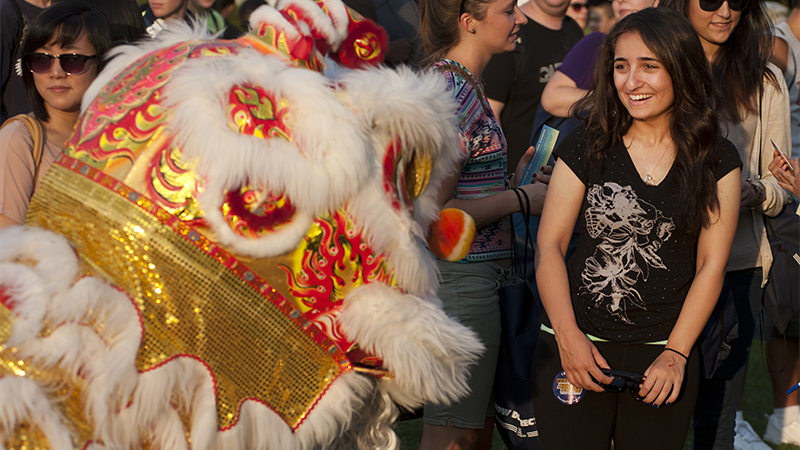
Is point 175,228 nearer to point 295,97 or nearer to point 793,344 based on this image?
point 295,97

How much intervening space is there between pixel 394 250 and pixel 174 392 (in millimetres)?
466

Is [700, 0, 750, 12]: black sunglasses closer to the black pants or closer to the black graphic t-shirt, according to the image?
the black graphic t-shirt

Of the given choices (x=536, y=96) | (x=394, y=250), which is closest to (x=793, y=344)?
(x=536, y=96)

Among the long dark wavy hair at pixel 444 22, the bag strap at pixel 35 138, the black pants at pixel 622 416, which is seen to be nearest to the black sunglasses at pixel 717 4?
the long dark wavy hair at pixel 444 22

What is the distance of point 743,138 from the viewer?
302 centimetres

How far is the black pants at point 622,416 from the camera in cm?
235

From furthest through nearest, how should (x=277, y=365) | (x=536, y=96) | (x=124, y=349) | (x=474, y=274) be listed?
(x=536, y=96), (x=474, y=274), (x=277, y=365), (x=124, y=349)

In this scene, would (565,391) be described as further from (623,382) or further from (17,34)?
(17,34)

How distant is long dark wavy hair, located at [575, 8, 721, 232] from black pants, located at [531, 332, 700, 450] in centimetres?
46

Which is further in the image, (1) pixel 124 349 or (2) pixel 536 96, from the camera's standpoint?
(2) pixel 536 96

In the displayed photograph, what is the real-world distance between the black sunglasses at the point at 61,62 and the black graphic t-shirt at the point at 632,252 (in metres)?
1.62

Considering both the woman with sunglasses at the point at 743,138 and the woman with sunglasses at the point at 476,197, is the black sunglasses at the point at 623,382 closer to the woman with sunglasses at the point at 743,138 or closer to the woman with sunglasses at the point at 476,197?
the woman with sunglasses at the point at 476,197

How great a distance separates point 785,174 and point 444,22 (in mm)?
1526

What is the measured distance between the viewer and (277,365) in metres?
1.35
